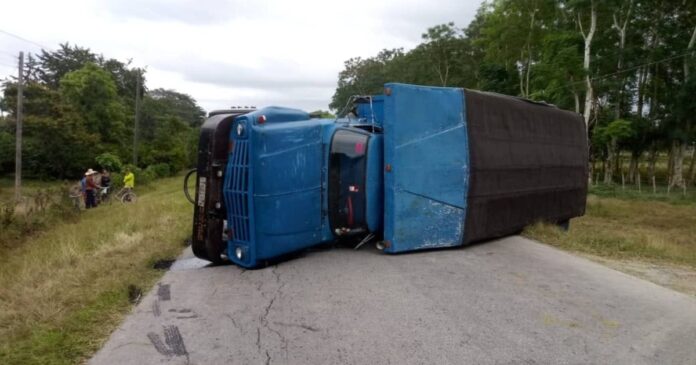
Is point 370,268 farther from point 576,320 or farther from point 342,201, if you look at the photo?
point 576,320

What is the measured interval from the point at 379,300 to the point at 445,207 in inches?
97.8

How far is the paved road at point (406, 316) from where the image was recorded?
3.91 m

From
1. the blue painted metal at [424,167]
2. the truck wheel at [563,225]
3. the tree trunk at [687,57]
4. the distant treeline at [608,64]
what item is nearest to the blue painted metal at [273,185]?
the blue painted metal at [424,167]

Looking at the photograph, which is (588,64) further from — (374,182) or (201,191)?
(201,191)

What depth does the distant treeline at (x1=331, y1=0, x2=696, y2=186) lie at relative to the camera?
30.0m

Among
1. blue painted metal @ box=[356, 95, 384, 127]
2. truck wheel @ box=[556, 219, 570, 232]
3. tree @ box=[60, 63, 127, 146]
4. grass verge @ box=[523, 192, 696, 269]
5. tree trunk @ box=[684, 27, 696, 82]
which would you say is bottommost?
grass verge @ box=[523, 192, 696, 269]

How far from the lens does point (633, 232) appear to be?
15172mm

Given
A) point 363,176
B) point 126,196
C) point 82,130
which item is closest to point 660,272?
point 363,176

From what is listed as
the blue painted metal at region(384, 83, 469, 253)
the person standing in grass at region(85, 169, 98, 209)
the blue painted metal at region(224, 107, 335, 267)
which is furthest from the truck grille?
the person standing in grass at region(85, 169, 98, 209)

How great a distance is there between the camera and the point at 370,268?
245 inches

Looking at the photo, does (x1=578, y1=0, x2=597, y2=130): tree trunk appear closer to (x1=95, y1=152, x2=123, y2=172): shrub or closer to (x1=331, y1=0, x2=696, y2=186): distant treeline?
(x1=331, y1=0, x2=696, y2=186): distant treeline

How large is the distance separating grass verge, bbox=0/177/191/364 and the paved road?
249 millimetres

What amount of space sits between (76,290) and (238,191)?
1.88 meters

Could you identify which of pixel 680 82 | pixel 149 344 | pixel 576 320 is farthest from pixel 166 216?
pixel 680 82
